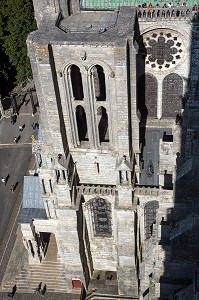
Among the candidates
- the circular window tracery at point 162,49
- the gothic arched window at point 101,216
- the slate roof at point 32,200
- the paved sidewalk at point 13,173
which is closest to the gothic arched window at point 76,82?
the circular window tracery at point 162,49

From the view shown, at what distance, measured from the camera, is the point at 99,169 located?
38.4 m

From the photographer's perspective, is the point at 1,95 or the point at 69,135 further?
the point at 1,95

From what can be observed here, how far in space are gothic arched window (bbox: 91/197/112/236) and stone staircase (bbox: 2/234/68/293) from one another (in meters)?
7.03

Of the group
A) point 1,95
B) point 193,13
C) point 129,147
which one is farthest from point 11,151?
point 193,13

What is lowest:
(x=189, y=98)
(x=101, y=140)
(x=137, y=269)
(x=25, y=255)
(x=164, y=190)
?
(x=25, y=255)

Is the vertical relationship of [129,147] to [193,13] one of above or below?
below

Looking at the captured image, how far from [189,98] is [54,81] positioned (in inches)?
438

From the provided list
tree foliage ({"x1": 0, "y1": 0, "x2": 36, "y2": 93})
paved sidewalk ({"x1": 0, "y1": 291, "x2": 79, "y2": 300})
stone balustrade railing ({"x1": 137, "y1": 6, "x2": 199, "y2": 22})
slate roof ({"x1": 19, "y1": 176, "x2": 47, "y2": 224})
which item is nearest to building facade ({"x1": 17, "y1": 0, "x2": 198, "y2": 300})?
stone balustrade railing ({"x1": 137, "y1": 6, "x2": 199, "y2": 22})

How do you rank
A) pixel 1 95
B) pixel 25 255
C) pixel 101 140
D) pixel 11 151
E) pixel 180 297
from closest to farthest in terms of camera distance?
pixel 180 297 < pixel 101 140 < pixel 25 255 < pixel 11 151 < pixel 1 95

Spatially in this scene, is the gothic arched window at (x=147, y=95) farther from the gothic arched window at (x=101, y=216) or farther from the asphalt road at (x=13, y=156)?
the asphalt road at (x=13, y=156)

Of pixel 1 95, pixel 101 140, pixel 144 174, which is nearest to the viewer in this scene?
pixel 101 140

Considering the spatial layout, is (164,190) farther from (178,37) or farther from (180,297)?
(178,37)

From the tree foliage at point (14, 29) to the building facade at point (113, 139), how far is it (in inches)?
1337

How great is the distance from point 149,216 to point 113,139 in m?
9.04
